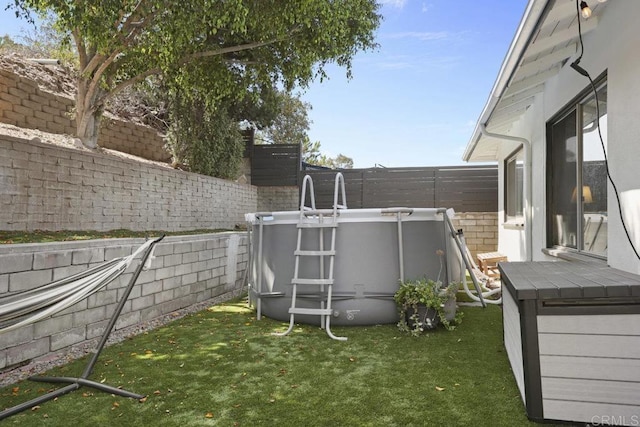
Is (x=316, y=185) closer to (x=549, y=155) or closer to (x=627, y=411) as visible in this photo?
(x=549, y=155)

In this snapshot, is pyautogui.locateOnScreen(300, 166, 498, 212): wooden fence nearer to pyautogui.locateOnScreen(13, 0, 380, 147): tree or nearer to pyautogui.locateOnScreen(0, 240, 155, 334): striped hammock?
pyautogui.locateOnScreen(13, 0, 380, 147): tree

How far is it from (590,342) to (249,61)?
8995mm

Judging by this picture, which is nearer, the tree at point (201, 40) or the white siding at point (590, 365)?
the white siding at point (590, 365)

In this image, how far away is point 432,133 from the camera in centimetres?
3019

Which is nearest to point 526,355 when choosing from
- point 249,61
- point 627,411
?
point 627,411

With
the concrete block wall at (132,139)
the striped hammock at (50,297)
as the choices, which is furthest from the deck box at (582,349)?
the concrete block wall at (132,139)

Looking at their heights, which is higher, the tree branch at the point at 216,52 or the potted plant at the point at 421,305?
the tree branch at the point at 216,52

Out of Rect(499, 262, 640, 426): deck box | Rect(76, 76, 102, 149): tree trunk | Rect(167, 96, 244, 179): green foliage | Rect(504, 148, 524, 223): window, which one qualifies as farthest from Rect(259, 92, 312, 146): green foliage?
Rect(499, 262, 640, 426): deck box

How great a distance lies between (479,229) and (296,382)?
8523 mm

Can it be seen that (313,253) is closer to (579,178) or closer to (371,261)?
(371,261)

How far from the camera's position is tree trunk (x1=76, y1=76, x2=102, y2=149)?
802cm

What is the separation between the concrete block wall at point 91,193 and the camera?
17.3 feet

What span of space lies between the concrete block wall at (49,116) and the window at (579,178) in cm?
931

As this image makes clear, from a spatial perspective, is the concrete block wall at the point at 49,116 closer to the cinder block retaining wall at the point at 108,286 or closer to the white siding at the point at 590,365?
the cinder block retaining wall at the point at 108,286
